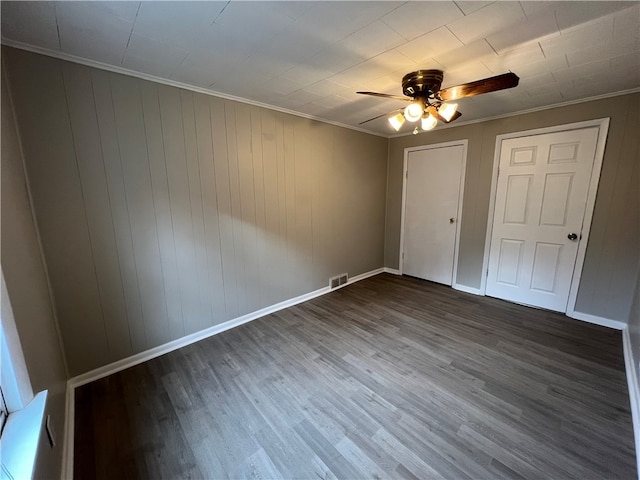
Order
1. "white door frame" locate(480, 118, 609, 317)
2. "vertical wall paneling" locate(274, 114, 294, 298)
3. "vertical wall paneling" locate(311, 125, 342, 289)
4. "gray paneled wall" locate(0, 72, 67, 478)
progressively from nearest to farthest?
"gray paneled wall" locate(0, 72, 67, 478) → "white door frame" locate(480, 118, 609, 317) → "vertical wall paneling" locate(274, 114, 294, 298) → "vertical wall paneling" locate(311, 125, 342, 289)

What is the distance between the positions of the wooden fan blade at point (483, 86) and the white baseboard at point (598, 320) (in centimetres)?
264

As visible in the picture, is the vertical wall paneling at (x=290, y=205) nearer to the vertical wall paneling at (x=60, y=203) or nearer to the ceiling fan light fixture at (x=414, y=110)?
the ceiling fan light fixture at (x=414, y=110)

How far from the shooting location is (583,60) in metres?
1.80

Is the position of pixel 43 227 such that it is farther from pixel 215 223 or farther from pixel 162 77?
pixel 162 77

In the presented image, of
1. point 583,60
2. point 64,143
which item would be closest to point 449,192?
point 583,60

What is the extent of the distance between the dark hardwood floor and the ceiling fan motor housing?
7.12 ft

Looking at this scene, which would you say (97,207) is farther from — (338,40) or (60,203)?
→ (338,40)

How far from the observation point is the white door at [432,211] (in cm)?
355

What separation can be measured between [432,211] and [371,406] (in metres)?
2.94

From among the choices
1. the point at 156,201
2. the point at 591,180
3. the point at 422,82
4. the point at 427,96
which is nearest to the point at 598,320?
the point at 591,180

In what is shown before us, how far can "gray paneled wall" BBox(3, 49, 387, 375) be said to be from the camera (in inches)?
66.7

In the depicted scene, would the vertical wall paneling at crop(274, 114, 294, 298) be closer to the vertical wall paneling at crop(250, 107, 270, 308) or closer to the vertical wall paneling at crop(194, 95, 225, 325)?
the vertical wall paneling at crop(250, 107, 270, 308)

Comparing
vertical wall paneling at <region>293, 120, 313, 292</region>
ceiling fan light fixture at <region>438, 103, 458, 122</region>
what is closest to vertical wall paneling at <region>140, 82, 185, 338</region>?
vertical wall paneling at <region>293, 120, 313, 292</region>

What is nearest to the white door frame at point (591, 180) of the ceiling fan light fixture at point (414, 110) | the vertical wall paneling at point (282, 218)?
the ceiling fan light fixture at point (414, 110)
